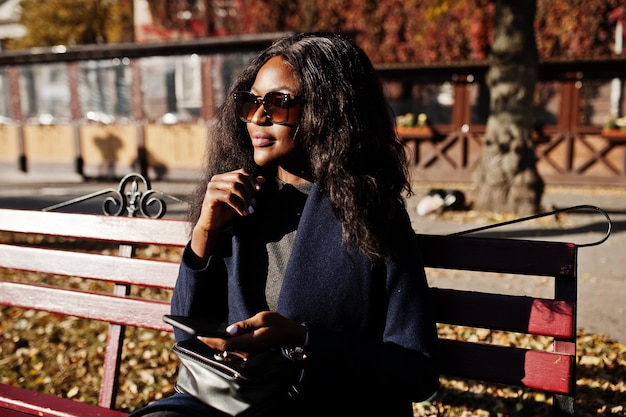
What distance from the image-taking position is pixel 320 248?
201 centimetres

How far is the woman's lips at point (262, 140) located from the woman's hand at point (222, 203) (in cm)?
10

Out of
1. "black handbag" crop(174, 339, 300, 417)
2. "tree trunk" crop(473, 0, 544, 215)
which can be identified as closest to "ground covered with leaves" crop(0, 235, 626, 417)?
"black handbag" crop(174, 339, 300, 417)

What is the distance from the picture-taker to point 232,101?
2.36 meters

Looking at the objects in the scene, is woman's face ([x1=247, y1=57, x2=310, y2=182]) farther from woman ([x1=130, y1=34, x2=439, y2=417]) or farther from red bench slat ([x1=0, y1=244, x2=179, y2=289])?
red bench slat ([x1=0, y1=244, x2=179, y2=289])

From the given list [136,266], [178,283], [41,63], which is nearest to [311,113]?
[178,283]

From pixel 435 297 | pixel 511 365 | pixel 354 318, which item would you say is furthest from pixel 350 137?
pixel 511 365

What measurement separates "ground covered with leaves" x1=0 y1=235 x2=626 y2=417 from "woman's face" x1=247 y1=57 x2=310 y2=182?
1.85 meters

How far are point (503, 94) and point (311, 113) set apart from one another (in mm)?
8481

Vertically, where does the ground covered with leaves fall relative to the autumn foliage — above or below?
below

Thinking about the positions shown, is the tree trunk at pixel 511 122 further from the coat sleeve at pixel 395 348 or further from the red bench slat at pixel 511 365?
the coat sleeve at pixel 395 348

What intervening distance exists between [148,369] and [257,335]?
2590 millimetres

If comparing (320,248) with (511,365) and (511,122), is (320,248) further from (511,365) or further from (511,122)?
(511,122)

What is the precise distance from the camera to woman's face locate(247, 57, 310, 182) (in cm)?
207

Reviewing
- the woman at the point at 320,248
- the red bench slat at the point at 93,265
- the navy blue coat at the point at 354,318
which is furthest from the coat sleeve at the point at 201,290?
the red bench slat at the point at 93,265
